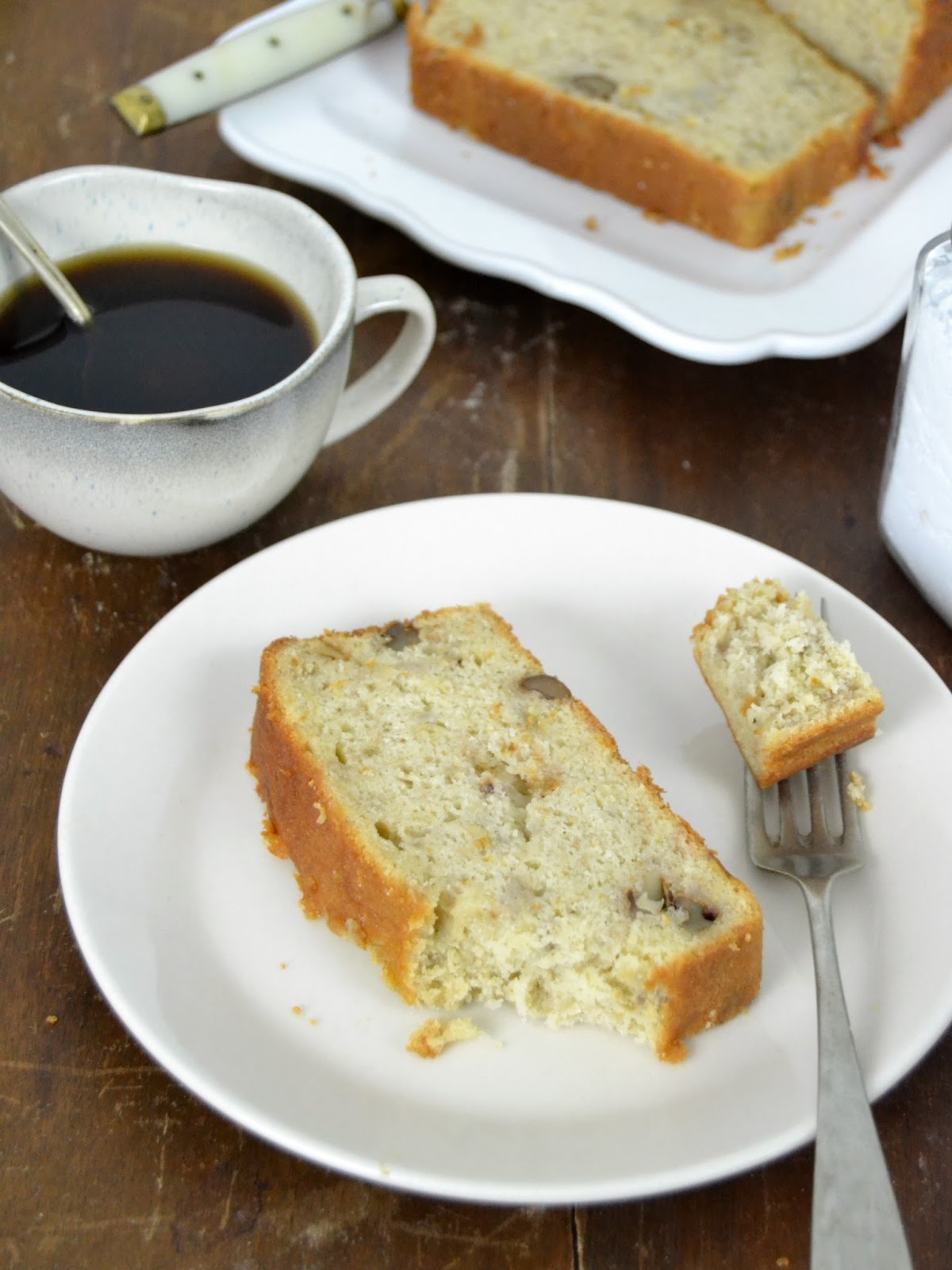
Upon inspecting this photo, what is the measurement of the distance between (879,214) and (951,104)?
47 centimetres

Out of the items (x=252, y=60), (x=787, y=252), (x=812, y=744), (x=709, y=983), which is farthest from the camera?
(x=252, y=60)

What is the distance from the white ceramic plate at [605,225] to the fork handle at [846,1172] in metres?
1.11

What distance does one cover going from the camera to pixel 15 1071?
1429 millimetres

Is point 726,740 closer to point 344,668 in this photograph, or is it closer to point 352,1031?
point 344,668

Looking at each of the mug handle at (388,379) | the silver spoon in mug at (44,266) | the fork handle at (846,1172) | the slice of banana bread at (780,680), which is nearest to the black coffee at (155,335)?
the silver spoon in mug at (44,266)

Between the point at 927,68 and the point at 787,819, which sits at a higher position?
the point at 927,68

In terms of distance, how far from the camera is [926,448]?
69.8 inches

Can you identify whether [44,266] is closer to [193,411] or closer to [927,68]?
[193,411]

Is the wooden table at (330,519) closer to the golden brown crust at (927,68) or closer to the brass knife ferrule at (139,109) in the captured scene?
the brass knife ferrule at (139,109)

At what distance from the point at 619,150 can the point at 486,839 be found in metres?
1.38

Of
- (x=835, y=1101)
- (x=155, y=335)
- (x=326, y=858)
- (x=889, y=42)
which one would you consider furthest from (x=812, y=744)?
(x=889, y=42)

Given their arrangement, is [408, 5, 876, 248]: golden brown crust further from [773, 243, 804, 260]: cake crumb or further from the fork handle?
the fork handle

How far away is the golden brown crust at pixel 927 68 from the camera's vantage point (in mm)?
2422

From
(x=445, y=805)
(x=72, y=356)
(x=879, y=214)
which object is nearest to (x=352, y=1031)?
(x=445, y=805)
